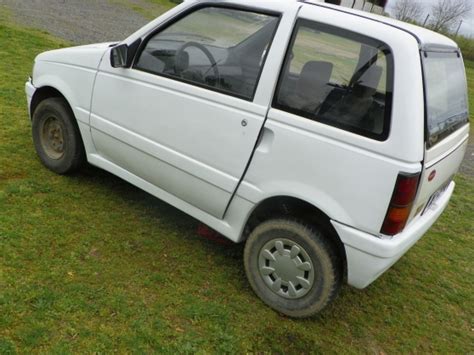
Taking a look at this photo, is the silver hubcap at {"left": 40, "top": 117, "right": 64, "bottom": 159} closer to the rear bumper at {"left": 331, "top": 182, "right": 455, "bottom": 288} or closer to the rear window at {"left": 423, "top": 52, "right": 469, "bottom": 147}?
the rear bumper at {"left": 331, "top": 182, "right": 455, "bottom": 288}

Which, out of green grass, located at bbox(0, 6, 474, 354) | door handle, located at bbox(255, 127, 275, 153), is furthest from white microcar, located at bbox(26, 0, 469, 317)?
green grass, located at bbox(0, 6, 474, 354)

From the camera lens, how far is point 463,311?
3309 millimetres

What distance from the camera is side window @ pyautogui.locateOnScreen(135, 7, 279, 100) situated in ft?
8.86

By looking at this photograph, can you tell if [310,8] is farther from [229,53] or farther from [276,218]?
[276,218]

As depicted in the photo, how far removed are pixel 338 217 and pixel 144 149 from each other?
60.6 inches

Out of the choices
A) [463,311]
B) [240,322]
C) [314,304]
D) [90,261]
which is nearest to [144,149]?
[90,261]

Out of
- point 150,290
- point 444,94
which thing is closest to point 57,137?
point 150,290

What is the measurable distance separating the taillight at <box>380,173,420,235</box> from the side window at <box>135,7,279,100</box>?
103cm

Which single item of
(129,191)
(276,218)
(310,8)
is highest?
(310,8)

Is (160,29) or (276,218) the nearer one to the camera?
(276,218)

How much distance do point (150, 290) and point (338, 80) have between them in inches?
70.4

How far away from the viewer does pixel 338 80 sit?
8.14 feet

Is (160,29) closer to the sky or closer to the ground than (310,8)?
closer to the ground

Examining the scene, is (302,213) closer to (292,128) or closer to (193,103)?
(292,128)
